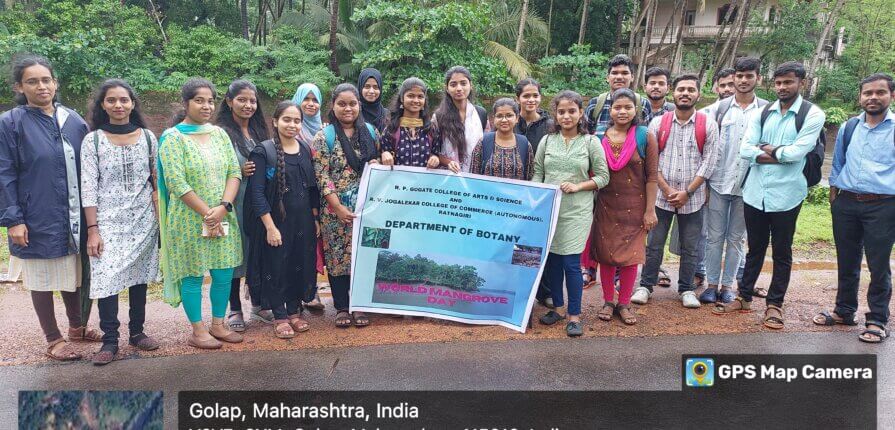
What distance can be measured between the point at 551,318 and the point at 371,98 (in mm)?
2274

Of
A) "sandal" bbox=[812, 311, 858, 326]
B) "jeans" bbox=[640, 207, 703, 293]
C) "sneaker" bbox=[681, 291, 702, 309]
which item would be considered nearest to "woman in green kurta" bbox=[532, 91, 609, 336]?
"jeans" bbox=[640, 207, 703, 293]

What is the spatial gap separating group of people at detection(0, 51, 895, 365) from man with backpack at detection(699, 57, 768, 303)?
0.05ft

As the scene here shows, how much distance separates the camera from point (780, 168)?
14.2 feet

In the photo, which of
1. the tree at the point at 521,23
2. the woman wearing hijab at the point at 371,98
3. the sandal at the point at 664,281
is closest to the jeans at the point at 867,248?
the sandal at the point at 664,281

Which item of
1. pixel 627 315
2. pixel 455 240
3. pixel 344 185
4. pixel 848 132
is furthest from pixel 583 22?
pixel 344 185

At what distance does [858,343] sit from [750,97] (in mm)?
2167

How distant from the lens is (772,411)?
3.15 metres

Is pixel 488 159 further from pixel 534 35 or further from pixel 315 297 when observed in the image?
pixel 534 35

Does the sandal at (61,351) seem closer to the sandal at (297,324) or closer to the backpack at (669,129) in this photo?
the sandal at (297,324)

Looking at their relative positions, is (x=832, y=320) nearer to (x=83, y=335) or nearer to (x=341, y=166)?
(x=341, y=166)

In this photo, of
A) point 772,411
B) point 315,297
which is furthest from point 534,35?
point 772,411

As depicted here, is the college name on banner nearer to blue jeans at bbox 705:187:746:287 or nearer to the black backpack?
blue jeans at bbox 705:187:746:287

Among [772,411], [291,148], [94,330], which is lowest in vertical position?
[94,330]

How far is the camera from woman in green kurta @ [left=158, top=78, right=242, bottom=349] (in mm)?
3711
